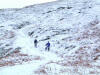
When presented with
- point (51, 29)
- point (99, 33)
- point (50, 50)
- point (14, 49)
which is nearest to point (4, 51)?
point (14, 49)

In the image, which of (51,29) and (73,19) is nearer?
(51,29)

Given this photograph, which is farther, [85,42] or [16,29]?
[16,29]

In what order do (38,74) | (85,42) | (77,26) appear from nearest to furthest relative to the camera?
(38,74), (85,42), (77,26)

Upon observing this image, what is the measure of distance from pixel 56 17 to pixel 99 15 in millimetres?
15868

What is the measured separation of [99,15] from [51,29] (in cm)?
1417

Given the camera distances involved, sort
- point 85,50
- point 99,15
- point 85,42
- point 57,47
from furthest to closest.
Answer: point 99,15 → point 57,47 → point 85,42 → point 85,50

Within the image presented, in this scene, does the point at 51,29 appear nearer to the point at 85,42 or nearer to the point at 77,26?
the point at 77,26

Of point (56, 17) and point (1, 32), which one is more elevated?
point (56, 17)

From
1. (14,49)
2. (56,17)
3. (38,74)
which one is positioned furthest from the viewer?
(56,17)

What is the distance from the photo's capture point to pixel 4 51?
134 feet

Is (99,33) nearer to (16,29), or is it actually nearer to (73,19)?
(73,19)

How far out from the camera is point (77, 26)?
49.9 meters

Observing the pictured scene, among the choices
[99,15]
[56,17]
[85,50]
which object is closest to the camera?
[85,50]

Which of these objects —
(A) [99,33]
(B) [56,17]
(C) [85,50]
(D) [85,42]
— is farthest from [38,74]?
(B) [56,17]
